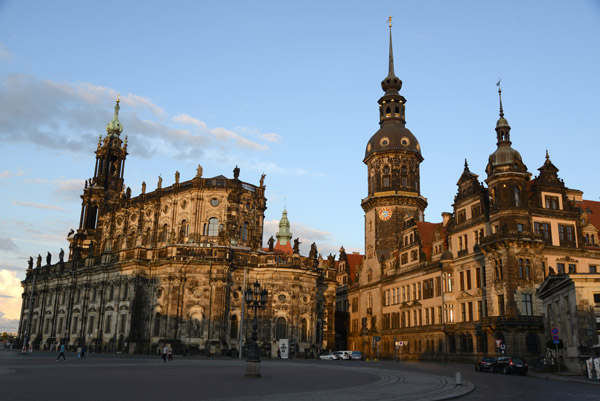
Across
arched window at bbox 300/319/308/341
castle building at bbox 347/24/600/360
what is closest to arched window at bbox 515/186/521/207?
castle building at bbox 347/24/600/360

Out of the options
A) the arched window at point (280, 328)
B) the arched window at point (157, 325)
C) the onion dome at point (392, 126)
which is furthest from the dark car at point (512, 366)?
the onion dome at point (392, 126)

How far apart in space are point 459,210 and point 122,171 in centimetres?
Answer: 6148

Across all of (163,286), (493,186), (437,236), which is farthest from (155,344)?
(493,186)

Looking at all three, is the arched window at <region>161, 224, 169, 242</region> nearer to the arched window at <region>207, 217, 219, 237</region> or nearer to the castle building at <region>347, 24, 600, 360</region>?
the arched window at <region>207, 217, 219, 237</region>

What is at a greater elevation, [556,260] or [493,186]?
[493,186]

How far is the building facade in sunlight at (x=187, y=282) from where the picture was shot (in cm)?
6122

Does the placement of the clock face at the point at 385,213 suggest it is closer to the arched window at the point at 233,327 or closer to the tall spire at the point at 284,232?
the arched window at the point at 233,327

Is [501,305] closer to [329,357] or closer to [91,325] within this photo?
[329,357]

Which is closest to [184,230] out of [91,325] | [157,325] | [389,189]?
[157,325]

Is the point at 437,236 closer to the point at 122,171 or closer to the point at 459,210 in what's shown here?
the point at 459,210

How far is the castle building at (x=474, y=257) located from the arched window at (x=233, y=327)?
18323 mm

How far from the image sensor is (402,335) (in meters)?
68.4

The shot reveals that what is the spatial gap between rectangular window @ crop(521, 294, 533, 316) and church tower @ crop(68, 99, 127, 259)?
65413 millimetres

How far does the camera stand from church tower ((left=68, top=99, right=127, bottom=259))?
303 feet
